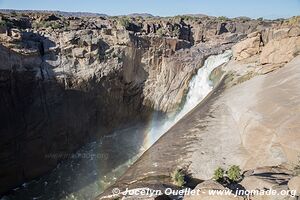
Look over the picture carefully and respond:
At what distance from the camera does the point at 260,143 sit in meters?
14.4

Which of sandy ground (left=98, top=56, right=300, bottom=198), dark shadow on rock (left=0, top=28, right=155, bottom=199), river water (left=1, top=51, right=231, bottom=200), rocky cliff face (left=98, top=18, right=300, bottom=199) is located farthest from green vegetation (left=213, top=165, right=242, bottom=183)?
dark shadow on rock (left=0, top=28, right=155, bottom=199)

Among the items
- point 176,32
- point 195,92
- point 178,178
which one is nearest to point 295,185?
point 178,178

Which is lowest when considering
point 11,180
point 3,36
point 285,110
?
point 11,180

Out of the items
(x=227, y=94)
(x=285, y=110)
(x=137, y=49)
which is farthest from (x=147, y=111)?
(x=285, y=110)

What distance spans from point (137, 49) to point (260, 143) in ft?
45.0

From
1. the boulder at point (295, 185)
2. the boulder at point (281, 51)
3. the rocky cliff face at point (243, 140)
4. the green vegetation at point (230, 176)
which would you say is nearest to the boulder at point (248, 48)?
the boulder at point (281, 51)

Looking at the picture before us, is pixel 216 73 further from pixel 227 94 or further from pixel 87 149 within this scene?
pixel 87 149

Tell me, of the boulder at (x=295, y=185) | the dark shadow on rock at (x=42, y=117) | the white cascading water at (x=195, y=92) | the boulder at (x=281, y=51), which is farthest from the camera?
the white cascading water at (x=195, y=92)

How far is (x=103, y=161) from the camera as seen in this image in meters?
21.6

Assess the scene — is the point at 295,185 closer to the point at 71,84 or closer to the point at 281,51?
the point at 281,51

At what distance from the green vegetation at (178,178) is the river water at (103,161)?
18.2 ft

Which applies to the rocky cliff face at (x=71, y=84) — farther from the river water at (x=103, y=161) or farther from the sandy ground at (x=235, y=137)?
the sandy ground at (x=235, y=137)

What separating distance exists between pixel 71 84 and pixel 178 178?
10983mm

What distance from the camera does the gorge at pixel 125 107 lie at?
15422 mm
